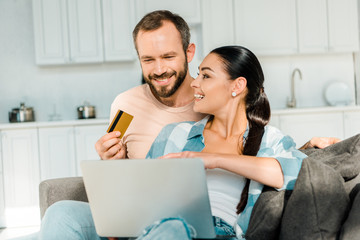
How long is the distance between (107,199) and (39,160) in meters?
3.19

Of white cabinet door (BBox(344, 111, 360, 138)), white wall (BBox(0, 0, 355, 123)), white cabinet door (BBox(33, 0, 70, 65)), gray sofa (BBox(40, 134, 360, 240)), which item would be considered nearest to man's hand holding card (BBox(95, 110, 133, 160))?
gray sofa (BBox(40, 134, 360, 240))

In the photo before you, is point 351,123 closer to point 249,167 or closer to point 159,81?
point 159,81

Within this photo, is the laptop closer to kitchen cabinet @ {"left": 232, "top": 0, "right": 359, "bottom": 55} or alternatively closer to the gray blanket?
the gray blanket

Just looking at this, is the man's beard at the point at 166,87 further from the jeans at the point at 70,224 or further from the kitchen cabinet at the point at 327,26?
the kitchen cabinet at the point at 327,26

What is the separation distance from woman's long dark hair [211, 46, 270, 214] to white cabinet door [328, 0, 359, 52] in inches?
129

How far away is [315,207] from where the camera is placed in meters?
1.47

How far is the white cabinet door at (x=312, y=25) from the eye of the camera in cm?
488

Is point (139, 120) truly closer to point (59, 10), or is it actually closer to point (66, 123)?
point (66, 123)

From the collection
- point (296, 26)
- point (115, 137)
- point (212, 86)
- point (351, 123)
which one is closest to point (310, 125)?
point (351, 123)

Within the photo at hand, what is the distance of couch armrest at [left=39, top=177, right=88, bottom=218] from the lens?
218cm

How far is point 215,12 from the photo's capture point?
15.5ft

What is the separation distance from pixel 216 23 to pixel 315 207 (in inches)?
138

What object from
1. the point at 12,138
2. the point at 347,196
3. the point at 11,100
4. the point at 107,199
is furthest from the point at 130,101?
the point at 11,100

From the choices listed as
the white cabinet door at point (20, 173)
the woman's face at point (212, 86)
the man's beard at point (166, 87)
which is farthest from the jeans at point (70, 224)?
the white cabinet door at point (20, 173)
